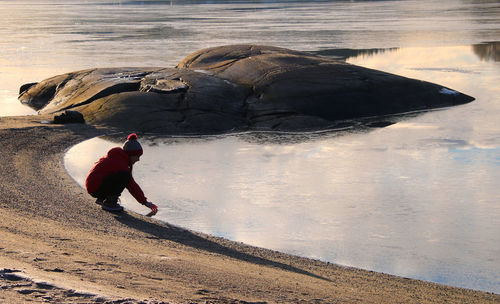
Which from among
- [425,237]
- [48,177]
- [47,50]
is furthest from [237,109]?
[47,50]

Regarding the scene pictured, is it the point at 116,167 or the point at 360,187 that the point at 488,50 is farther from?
the point at 116,167

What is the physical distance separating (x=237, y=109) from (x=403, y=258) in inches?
374

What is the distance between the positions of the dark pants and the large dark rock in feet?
21.9

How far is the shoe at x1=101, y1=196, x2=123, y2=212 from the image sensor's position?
9008 millimetres

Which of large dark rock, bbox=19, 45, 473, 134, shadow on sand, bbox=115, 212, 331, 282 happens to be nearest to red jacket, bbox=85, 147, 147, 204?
shadow on sand, bbox=115, 212, 331, 282

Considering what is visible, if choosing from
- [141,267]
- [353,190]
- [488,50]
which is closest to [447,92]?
[353,190]

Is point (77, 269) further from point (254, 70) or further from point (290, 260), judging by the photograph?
point (254, 70)

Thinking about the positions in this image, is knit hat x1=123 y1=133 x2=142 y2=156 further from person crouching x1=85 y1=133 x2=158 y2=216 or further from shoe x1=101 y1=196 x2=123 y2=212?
shoe x1=101 y1=196 x2=123 y2=212

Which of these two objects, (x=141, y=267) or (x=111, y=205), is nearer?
(x=141, y=267)

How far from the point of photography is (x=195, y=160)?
12891mm

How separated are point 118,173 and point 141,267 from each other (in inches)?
100

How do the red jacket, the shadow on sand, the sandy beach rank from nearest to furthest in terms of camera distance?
the sandy beach
the shadow on sand
the red jacket

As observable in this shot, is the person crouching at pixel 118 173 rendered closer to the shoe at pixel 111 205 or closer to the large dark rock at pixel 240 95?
the shoe at pixel 111 205

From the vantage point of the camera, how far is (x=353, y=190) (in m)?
10.7
